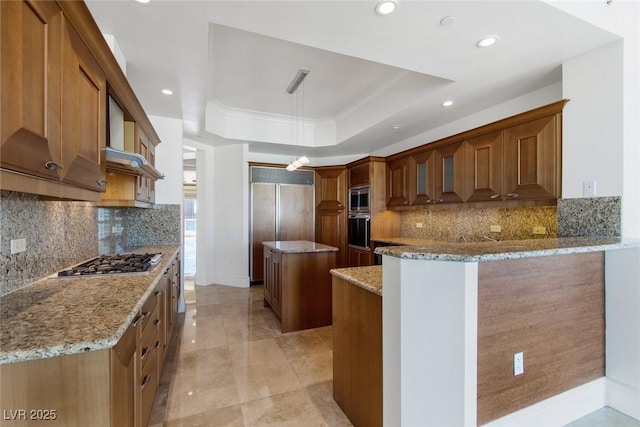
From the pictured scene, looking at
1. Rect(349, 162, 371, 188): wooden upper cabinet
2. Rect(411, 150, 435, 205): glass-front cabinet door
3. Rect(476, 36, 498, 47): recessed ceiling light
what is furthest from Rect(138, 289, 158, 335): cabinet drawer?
Rect(349, 162, 371, 188): wooden upper cabinet

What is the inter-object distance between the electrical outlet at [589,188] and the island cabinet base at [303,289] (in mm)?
2447

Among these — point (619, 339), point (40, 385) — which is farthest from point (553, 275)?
point (40, 385)

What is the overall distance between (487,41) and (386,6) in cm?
92

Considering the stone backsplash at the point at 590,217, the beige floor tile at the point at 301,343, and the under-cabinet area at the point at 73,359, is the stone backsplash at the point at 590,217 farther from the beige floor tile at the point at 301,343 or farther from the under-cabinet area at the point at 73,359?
the under-cabinet area at the point at 73,359

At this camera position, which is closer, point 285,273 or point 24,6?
point 24,6

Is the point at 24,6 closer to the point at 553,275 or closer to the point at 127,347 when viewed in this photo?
the point at 127,347

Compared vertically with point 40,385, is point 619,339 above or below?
below

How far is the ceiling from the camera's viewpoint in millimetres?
1810

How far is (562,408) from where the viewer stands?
177 centimetres

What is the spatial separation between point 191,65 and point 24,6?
166cm

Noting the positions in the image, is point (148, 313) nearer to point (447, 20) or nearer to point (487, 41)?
point (447, 20)

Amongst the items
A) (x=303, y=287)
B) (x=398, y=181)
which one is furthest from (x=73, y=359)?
(x=398, y=181)

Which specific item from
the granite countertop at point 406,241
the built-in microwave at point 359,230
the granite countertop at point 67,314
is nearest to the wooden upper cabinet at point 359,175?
the built-in microwave at point 359,230

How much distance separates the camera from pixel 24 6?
0.96 m
